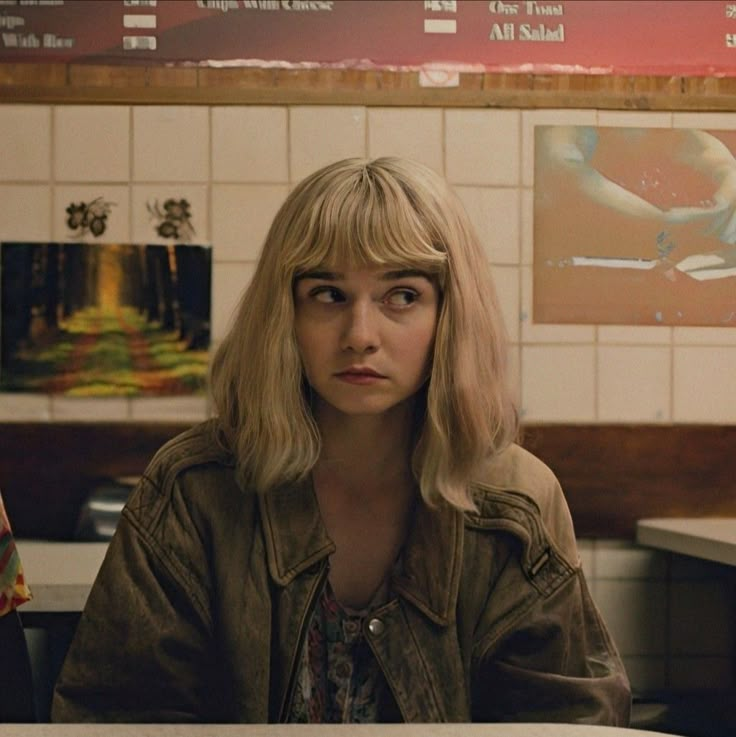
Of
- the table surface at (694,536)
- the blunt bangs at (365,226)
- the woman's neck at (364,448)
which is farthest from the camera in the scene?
the table surface at (694,536)

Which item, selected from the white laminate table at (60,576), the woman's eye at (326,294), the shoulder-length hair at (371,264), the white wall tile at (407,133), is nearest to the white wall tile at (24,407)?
the white laminate table at (60,576)

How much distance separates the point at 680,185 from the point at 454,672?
1.98 m

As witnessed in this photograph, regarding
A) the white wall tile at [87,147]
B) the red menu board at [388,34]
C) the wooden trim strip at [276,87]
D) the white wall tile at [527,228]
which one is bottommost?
the white wall tile at [527,228]

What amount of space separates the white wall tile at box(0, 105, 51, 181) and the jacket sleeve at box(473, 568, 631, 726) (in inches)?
78.2

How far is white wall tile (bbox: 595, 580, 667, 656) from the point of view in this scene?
3.02 m

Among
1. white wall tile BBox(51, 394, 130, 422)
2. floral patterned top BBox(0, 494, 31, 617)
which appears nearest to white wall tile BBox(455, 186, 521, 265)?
white wall tile BBox(51, 394, 130, 422)

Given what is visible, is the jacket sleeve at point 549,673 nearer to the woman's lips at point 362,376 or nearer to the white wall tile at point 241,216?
the woman's lips at point 362,376

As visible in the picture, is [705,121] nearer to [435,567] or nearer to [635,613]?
[635,613]

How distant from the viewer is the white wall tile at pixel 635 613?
302cm

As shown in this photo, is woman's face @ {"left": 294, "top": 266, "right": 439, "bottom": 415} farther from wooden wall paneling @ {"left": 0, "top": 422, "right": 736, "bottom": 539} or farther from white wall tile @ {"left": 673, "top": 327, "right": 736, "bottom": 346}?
white wall tile @ {"left": 673, "top": 327, "right": 736, "bottom": 346}

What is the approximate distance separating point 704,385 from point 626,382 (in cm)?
22

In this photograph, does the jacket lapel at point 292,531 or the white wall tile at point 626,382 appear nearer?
the jacket lapel at point 292,531

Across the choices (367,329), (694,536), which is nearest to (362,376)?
(367,329)

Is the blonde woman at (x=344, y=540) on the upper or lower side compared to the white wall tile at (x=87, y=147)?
lower
